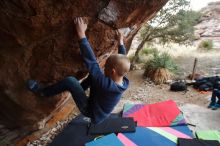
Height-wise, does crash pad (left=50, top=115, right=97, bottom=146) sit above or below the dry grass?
below

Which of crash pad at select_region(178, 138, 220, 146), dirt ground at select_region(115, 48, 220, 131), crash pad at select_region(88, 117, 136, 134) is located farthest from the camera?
dirt ground at select_region(115, 48, 220, 131)

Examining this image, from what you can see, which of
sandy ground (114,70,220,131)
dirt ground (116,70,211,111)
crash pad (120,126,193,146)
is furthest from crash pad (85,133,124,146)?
dirt ground (116,70,211,111)

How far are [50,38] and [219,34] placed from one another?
1591cm

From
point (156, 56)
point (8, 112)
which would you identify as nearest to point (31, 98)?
point (8, 112)

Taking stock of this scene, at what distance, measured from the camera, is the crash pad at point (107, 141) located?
602 centimetres

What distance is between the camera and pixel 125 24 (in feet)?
12.9

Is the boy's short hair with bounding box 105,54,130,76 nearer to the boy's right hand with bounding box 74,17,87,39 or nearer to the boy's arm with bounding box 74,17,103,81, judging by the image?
the boy's arm with bounding box 74,17,103,81

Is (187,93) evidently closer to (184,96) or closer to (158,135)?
(184,96)

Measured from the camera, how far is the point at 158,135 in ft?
21.6

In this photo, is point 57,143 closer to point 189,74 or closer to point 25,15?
point 25,15

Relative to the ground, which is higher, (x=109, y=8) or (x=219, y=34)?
(x=109, y=8)

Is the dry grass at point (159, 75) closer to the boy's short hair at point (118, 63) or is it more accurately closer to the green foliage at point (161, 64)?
the green foliage at point (161, 64)

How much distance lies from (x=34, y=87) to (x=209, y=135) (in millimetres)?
4298

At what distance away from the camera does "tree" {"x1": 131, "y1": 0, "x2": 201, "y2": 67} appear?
40.4ft
